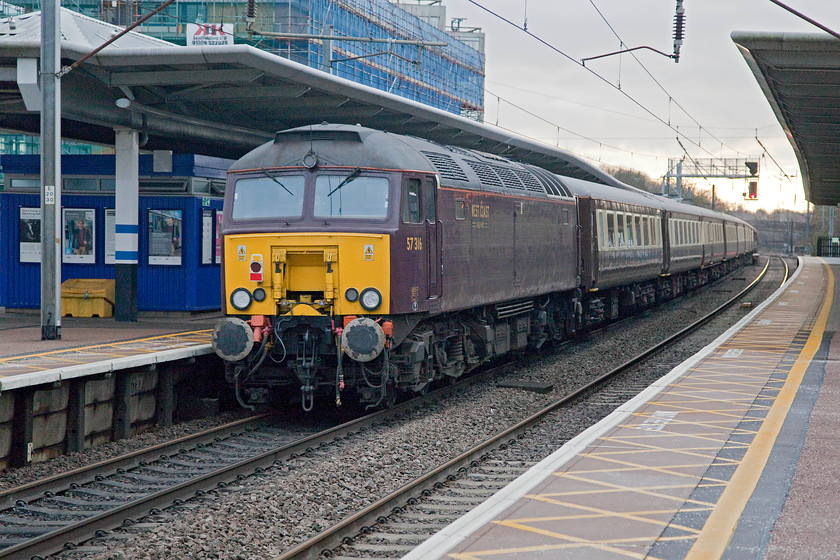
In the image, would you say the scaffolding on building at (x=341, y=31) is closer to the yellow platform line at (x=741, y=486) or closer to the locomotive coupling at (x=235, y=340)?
the locomotive coupling at (x=235, y=340)

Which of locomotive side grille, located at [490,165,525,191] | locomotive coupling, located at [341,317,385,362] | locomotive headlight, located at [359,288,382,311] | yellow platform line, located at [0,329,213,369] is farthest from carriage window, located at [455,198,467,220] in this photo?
yellow platform line, located at [0,329,213,369]

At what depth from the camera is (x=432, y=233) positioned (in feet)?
43.4

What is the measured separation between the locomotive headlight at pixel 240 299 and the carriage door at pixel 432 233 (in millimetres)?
2409

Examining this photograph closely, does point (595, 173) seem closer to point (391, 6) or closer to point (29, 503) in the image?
point (29, 503)

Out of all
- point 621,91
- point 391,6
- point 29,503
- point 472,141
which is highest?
point 391,6

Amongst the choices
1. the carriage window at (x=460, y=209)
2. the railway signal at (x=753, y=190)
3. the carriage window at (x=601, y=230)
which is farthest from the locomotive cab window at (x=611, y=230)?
the railway signal at (x=753, y=190)

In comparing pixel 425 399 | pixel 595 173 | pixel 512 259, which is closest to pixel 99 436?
pixel 425 399

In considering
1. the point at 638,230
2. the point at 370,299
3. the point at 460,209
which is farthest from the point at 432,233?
the point at 638,230

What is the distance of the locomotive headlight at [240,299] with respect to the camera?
41.3 feet

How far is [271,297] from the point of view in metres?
12.5

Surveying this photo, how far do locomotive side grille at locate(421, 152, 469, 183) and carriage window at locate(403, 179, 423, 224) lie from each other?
782 mm

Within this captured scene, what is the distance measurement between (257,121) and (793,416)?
13486mm

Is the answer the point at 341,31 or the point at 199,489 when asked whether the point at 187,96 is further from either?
the point at 341,31

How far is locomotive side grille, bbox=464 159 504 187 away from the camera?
50.2ft
